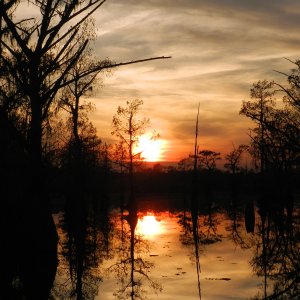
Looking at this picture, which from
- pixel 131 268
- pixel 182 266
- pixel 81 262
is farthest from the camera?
pixel 81 262

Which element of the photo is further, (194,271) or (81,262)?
(81,262)

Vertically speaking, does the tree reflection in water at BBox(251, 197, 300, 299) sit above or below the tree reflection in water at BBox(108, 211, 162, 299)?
above

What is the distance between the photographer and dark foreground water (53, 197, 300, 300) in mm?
11500

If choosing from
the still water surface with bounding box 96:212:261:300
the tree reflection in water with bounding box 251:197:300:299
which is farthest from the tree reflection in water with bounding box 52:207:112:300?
the tree reflection in water with bounding box 251:197:300:299

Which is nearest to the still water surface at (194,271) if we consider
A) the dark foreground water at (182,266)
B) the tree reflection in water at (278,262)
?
the dark foreground water at (182,266)

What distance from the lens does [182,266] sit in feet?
49.3

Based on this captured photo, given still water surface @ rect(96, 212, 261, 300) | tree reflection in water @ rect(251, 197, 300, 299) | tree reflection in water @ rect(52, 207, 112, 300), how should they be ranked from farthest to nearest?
tree reflection in water @ rect(52, 207, 112, 300)
still water surface @ rect(96, 212, 261, 300)
tree reflection in water @ rect(251, 197, 300, 299)

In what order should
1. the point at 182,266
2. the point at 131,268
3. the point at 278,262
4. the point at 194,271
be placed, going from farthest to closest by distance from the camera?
the point at 278,262, the point at 131,268, the point at 182,266, the point at 194,271

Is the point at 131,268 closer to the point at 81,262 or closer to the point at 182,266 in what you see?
the point at 182,266

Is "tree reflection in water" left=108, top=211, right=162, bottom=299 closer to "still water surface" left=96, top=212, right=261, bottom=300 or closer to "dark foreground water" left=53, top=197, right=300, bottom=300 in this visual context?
"dark foreground water" left=53, top=197, right=300, bottom=300

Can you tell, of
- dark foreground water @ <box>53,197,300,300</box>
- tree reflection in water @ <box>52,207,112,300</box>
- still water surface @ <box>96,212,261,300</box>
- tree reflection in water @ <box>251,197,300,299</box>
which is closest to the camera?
tree reflection in water @ <box>251,197,300,299</box>

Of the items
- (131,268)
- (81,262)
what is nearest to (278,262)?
(131,268)

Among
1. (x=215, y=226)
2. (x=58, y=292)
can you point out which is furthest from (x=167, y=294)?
(x=215, y=226)

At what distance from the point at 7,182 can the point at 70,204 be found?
1857 cm
